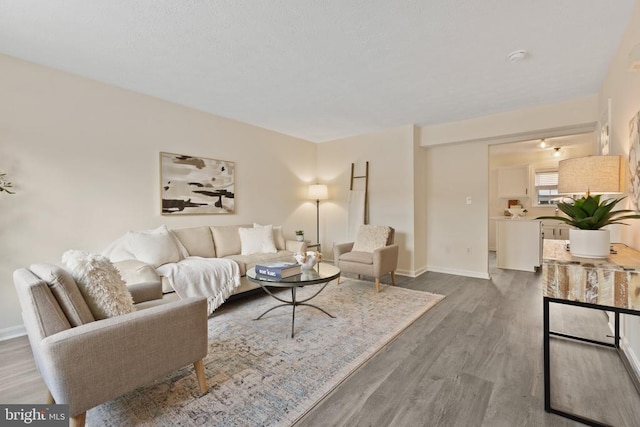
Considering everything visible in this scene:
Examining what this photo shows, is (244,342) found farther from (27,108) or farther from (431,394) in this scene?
(27,108)

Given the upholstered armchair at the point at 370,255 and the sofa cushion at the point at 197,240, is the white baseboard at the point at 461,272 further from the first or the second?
the sofa cushion at the point at 197,240

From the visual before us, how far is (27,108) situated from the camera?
257 centimetres

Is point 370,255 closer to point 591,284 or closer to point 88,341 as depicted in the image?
point 591,284

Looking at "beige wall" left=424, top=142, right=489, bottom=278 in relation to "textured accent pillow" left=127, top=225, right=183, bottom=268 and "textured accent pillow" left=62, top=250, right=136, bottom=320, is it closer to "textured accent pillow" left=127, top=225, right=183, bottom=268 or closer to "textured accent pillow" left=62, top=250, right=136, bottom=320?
"textured accent pillow" left=127, top=225, right=183, bottom=268

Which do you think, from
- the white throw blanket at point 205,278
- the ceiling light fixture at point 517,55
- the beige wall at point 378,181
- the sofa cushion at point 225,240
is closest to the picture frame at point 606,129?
the ceiling light fixture at point 517,55

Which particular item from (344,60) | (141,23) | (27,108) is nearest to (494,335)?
(344,60)

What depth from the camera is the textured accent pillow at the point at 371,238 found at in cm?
421

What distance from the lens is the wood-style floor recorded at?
153 cm

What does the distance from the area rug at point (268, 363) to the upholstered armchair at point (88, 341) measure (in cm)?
27

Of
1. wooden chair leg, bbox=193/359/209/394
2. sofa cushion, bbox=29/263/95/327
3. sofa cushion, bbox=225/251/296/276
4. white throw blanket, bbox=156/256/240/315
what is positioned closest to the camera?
sofa cushion, bbox=29/263/95/327

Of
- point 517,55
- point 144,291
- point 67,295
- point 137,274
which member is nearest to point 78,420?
point 67,295

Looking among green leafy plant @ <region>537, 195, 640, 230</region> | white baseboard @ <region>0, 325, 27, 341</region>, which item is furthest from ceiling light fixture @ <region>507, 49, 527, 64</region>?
white baseboard @ <region>0, 325, 27, 341</region>

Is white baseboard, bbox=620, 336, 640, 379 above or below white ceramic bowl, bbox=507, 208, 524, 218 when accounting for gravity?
below

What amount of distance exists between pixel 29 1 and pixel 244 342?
2.75 meters
